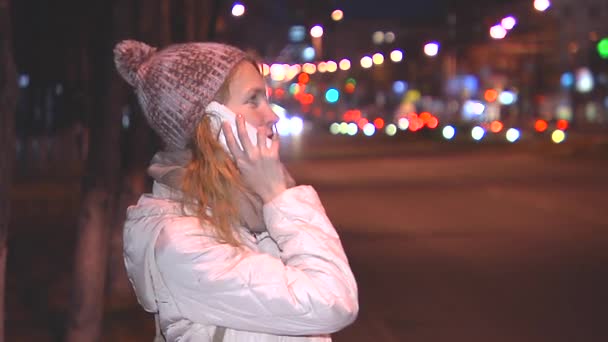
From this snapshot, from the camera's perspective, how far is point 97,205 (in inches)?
324

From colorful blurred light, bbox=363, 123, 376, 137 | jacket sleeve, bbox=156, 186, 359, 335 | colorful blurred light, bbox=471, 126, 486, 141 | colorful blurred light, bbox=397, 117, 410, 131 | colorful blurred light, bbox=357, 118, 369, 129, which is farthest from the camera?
colorful blurred light, bbox=357, 118, 369, 129

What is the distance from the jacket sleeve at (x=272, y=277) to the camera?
2.33m

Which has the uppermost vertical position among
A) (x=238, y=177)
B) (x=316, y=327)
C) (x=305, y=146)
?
(x=238, y=177)

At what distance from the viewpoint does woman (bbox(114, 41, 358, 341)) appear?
2350 millimetres

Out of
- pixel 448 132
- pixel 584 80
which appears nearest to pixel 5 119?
pixel 448 132

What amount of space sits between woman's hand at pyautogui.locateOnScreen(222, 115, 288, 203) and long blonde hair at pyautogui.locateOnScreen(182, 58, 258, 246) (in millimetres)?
58

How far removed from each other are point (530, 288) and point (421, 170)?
59.7 ft

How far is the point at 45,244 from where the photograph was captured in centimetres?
1488

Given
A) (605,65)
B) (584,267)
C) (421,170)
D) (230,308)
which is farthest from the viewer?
(605,65)

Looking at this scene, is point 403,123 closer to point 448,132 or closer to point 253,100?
point 448,132

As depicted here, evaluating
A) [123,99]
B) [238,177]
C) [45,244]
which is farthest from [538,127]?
[238,177]

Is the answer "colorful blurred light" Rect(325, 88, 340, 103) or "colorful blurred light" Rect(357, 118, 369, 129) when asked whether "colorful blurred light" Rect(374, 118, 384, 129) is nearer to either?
"colorful blurred light" Rect(357, 118, 369, 129)


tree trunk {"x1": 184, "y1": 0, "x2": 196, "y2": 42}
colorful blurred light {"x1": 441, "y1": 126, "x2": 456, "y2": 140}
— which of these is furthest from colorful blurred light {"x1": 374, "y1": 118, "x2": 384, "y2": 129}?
tree trunk {"x1": 184, "y1": 0, "x2": 196, "y2": 42}

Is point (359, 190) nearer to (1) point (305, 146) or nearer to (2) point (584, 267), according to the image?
(2) point (584, 267)
